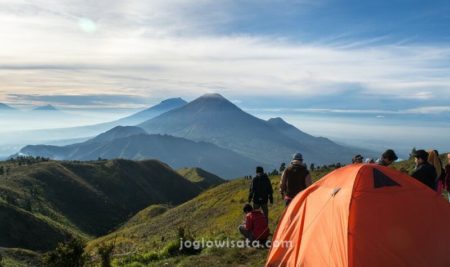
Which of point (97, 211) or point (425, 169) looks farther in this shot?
point (97, 211)

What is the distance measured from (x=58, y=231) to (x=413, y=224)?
225 feet

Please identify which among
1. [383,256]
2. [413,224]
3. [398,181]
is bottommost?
[383,256]

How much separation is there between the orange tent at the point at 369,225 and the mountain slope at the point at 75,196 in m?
57.4

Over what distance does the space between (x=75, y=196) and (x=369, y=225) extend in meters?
111

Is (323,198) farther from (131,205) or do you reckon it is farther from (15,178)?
(131,205)

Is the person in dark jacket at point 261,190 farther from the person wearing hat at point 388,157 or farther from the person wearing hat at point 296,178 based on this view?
the person wearing hat at point 388,157

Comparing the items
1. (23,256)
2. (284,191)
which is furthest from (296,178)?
(23,256)

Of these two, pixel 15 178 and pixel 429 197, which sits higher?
pixel 429 197

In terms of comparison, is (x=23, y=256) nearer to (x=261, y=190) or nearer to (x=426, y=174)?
(x=261, y=190)

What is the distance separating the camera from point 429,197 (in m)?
10.6

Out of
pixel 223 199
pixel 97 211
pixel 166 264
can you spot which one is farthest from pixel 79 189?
pixel 166 264

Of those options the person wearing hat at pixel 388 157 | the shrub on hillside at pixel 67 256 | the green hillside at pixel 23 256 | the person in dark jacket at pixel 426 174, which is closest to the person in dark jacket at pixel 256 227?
the person wearing hat at pixel 388 157

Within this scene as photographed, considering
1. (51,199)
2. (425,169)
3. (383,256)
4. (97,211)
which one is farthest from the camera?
(97,211)

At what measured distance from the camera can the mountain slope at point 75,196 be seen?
6378 cm
